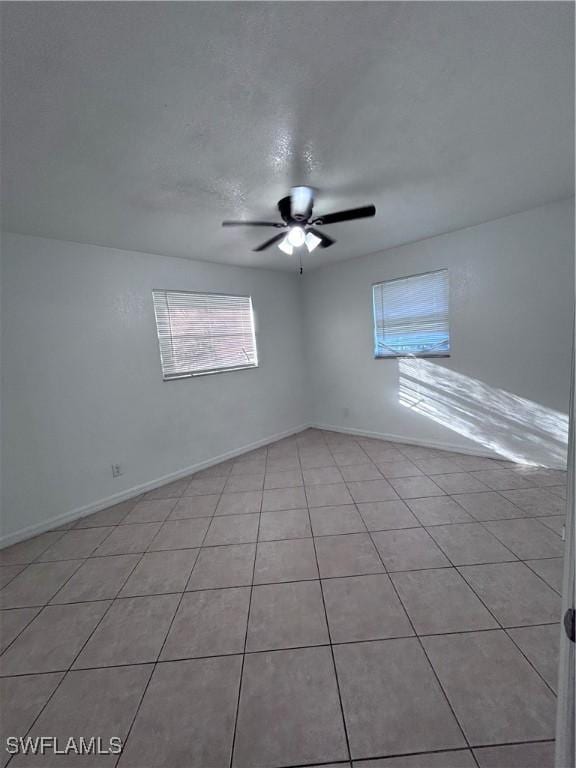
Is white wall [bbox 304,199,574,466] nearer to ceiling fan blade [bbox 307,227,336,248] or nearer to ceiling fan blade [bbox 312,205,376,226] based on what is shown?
ceiling fan blade [bbox 307,227,336,248]

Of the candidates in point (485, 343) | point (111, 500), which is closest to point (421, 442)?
point (485, 343)

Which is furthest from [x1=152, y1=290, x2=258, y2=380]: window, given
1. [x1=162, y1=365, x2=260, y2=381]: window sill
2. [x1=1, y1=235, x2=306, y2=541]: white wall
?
[x1=1, y1=235, x2=306, y2=541]: white wall

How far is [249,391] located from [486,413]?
2.75m

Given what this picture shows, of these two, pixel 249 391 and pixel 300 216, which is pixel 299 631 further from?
pixel 249 391

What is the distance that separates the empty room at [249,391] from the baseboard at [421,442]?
0.04 meters

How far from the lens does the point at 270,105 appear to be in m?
1.30

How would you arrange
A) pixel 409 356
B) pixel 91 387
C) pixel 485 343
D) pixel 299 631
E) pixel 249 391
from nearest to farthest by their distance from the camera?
pixel 299 631 → pixel 91 387 → pixel 485 343 → pixel 409 356 → pixel 249 391

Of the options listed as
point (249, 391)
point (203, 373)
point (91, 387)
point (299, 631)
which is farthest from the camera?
point (249, 391)

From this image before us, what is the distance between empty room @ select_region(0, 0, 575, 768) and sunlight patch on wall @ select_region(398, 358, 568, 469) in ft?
0.08

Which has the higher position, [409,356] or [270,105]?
[270,105]

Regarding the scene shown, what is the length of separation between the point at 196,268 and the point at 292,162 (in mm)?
2018

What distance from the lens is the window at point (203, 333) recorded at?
3223 mm

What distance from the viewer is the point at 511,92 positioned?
4.39 ft

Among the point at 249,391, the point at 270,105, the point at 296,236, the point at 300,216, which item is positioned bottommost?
the point at 249,391
